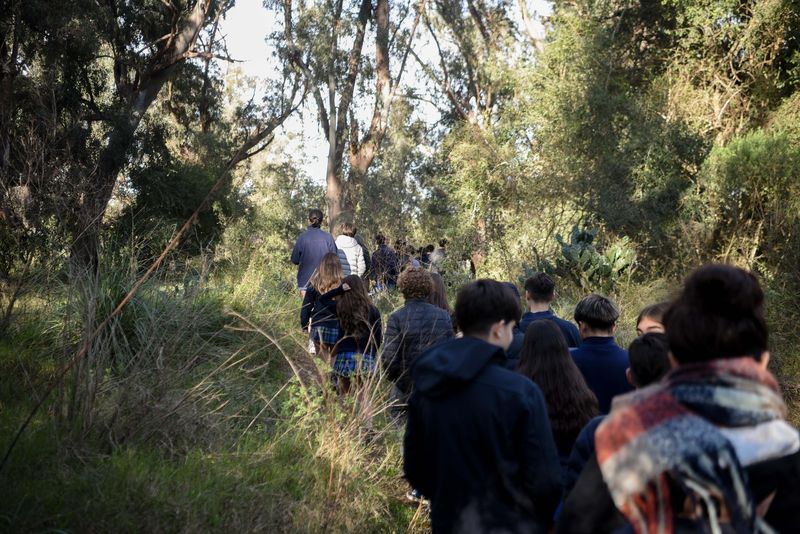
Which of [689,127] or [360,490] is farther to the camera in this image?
[689,127]

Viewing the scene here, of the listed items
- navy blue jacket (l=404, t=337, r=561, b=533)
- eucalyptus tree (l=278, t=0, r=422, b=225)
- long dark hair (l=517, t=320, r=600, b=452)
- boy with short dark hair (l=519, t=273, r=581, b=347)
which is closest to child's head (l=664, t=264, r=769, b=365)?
navy blue jacket (l=404, t=337, r=561, b=533)

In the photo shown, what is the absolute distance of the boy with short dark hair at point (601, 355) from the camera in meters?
4.68

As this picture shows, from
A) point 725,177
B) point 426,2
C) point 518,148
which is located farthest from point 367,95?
point 725,177

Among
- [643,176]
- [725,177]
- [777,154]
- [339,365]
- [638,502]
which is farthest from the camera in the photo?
[643,176]

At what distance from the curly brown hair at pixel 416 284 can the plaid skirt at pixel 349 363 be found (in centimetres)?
58

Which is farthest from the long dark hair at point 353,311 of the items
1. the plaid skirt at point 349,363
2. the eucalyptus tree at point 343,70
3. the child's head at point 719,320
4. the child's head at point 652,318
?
the eucalyptus tree at point 343,70

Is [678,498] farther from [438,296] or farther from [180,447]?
[438,296]

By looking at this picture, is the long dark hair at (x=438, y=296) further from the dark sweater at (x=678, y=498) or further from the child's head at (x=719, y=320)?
the child's head at (x=719, y=320)

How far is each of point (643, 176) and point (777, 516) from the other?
17682 millimetres

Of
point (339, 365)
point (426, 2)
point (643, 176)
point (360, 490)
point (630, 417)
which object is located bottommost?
point (360, 490)

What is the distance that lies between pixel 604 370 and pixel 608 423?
2546 millimetres

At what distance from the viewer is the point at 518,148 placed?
2320cm

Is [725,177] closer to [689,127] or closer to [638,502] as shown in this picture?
[689,127]

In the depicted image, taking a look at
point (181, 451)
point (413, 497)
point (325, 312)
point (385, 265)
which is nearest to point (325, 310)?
point (325, 312)
